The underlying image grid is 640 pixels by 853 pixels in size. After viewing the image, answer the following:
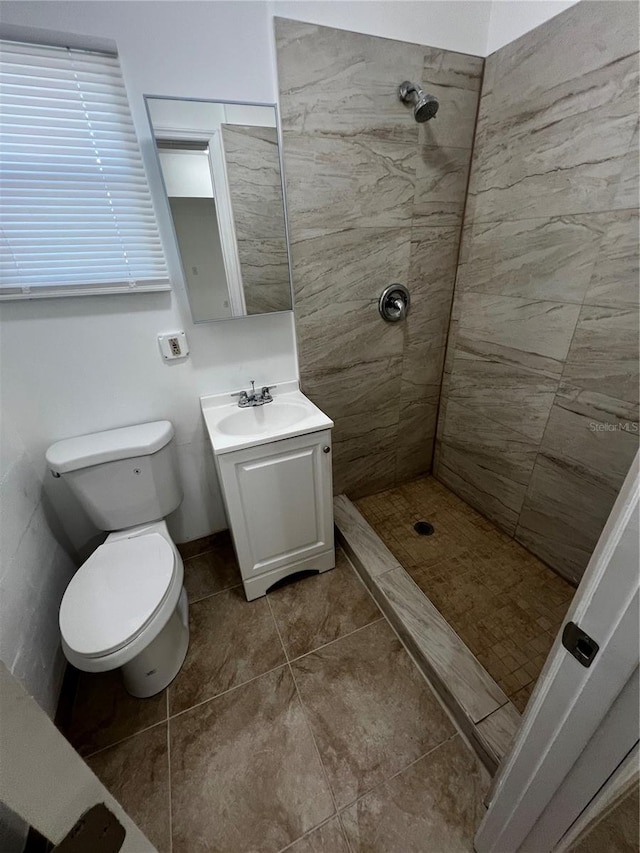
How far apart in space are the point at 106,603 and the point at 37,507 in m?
0.52

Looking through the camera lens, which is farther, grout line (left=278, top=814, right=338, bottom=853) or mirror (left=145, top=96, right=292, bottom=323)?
mirror (left=145, top=96, right=292, bottom=323)

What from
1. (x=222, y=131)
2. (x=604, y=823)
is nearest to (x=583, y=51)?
(x=222, y=131)

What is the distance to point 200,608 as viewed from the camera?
1574mm

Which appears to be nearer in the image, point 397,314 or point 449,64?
point 449,64

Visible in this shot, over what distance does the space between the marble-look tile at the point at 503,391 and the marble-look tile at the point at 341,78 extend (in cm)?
110

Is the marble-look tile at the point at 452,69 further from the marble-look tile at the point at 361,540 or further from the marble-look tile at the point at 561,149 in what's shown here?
the marble-look tile at the point at 361,540

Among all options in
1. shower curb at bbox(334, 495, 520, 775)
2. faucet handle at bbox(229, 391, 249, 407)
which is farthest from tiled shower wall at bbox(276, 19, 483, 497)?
shower curb at bbox(334, 495, 520, 775)

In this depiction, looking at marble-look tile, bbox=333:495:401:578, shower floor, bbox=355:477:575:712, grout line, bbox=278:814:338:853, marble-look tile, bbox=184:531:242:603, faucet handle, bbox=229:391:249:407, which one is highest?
faucet handle, bbox=229:391:249:407

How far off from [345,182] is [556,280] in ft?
3.05

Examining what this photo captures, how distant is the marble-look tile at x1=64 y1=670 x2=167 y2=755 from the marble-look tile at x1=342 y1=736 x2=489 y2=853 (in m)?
0.73

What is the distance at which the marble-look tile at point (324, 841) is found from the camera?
3.08 ft

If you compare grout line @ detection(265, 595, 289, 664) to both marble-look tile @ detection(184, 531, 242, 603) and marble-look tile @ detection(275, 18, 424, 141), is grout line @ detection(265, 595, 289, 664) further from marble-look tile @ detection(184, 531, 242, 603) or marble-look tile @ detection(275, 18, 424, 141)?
marble-look tile @ detection(275, 18, 424, 141)

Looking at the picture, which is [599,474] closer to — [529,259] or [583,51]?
[529,259]

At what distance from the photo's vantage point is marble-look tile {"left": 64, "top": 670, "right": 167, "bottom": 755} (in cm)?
118
